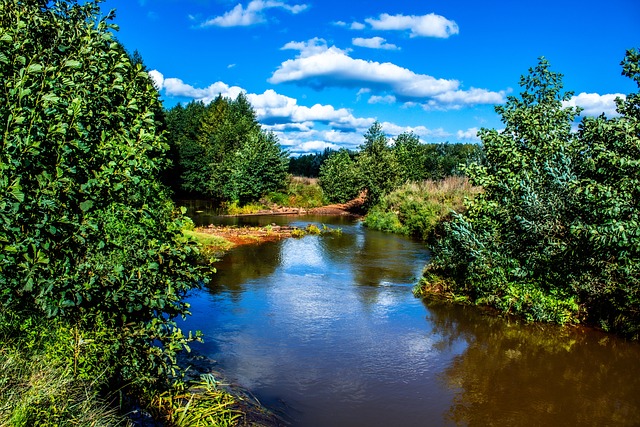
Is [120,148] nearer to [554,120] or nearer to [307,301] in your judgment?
[307,301]

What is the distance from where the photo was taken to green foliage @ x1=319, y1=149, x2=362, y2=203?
187 ft

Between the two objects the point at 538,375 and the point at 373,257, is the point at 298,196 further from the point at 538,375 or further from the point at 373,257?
the point at 538,375

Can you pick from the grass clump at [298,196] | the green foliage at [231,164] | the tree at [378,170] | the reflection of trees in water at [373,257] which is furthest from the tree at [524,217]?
the grass clump at [298,196]

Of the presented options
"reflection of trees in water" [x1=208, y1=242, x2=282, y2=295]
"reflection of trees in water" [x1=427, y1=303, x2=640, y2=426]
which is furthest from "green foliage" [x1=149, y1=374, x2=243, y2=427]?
"reflection of trees in water" [x1=208, y1=242, x2=282, y2=295]

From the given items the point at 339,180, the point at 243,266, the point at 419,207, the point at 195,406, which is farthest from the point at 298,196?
the point at 195,406

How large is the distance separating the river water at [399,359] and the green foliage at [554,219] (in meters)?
0.94

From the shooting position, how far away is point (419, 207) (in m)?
34.5

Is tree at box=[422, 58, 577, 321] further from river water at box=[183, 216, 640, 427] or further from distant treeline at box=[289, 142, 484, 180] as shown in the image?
distant treeline at box=[289, 142, 484, 180]

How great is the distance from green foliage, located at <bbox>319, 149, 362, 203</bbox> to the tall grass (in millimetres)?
13518

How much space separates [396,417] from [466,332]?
19.1 feet

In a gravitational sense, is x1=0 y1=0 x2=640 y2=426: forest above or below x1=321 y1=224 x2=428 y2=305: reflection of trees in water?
above

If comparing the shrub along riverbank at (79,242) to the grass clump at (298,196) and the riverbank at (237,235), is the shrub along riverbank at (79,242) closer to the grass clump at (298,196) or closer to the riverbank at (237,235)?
the riverbank at (237,235)

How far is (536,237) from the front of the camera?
14.1m

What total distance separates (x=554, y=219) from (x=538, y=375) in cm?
467
